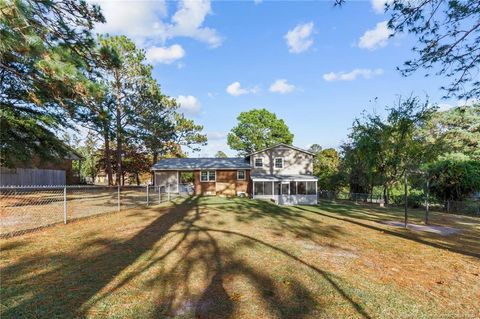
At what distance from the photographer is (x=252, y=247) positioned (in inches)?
280

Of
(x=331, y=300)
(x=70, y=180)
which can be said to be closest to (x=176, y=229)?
(x=331, y=300)

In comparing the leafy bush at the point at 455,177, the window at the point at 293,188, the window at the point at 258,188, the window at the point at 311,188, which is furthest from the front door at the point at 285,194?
the leafy bush at the point at 455,177

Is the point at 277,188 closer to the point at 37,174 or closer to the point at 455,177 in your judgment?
the point at 455,177

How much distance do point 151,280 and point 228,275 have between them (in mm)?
1299

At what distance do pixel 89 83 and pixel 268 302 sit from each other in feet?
26.8

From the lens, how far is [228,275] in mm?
5117

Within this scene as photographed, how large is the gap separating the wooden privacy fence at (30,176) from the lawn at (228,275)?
19.4m

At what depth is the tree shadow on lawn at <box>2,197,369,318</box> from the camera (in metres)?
3.79

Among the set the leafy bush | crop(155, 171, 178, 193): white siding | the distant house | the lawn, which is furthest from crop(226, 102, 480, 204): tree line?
the distant house

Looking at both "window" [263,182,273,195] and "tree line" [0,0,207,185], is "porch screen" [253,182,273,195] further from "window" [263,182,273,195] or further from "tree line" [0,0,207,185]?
"tree line" [0,0,207,185]

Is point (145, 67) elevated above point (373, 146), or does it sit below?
above

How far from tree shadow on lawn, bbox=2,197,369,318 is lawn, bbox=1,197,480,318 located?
0.05 ft

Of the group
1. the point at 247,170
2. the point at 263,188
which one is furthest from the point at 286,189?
the point at 247,170

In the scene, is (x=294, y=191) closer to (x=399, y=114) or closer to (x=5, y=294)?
(x=399, y=114)
